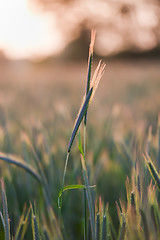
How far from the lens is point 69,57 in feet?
24.3

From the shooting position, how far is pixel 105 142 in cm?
46

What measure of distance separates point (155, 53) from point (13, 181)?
6.15m

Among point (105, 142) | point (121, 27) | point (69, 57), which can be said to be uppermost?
point (69, 57)

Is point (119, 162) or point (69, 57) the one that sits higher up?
point (69, 57)

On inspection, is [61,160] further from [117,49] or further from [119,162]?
[117,49]

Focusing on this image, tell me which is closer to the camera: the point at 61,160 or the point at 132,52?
the point at 61,160

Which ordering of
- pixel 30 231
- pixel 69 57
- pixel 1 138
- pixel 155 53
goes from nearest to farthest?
pixel 30 231, pixel 1 138, pixel 155 53, pixel 69 57

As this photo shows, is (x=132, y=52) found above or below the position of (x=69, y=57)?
below

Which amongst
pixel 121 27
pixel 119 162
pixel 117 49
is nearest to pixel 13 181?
pixel 119 162

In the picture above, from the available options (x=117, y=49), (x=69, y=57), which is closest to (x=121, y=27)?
(x=117, y=49)

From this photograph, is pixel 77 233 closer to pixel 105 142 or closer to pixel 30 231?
pixel 30 231

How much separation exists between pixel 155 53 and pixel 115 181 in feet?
20.0

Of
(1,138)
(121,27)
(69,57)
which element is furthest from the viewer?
(69,57)

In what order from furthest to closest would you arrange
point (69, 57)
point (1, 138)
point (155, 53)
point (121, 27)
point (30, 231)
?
point (69, 57), point (155, 53), point (121, 27), point (1, 138), point (30, 231)
